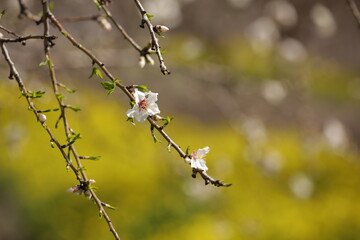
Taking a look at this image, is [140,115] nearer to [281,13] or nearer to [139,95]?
[139,95]

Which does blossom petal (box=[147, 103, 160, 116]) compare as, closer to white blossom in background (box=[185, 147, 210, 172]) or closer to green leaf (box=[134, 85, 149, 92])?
green leaf (box=[134, 85, 149, 92])

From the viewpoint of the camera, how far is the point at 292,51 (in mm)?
6246

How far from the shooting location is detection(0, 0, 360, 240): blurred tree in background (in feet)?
13.5

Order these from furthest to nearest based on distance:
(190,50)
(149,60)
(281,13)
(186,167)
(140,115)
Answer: (190,50), (281,13), (186,167), (149,60), (140,115)

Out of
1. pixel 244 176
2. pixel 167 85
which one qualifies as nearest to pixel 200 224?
pixel 244 176

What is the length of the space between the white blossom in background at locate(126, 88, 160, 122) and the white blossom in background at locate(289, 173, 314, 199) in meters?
4.50

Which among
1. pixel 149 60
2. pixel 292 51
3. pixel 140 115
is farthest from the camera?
pixel 292 51

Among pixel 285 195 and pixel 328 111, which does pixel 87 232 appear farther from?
pixel 328 111

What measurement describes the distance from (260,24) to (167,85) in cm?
360

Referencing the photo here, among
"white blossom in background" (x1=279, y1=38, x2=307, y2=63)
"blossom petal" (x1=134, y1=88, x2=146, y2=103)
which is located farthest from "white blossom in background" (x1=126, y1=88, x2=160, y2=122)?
"white blossom in background" (x1=279, y1=38, x2=307, y2=63)

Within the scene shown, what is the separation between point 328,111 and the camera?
31.8 feet

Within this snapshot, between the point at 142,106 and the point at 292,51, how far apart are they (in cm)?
530

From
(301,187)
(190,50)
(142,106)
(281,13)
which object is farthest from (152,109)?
(190,50)

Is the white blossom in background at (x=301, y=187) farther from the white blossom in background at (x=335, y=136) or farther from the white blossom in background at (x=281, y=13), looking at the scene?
the white blossom in background at (x=281, y=13)
